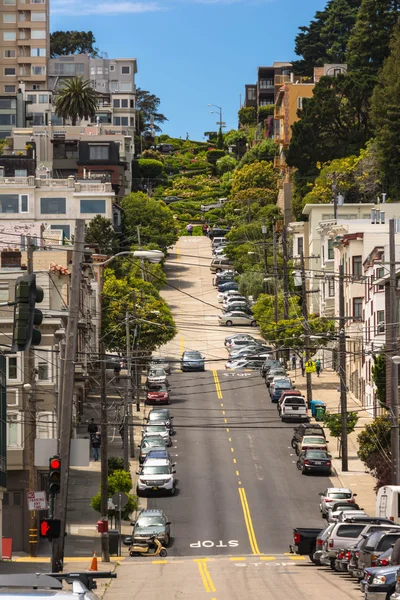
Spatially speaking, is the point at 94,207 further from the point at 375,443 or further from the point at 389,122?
the point at 375,443

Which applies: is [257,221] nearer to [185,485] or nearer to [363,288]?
[363,288]

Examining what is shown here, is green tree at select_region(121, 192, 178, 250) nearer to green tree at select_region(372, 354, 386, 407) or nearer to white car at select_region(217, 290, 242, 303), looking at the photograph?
white car at select_region(217, 290, 242, 303)

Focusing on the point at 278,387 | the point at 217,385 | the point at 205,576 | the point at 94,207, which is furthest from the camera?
the point at 94,207

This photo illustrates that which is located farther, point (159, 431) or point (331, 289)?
point (331, 289)

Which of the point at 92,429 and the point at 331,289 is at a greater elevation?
the point at 331,289

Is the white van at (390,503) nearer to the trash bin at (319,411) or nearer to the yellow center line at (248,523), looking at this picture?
the yellow center line at (248,523)

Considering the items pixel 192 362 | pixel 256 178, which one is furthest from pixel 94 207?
pixel 256 178

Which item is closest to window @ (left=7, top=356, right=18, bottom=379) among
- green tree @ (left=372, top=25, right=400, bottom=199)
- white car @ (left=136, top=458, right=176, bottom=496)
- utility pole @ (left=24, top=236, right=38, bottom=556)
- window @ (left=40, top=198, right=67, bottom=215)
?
utility pole @ (left=24, top=236, right=38, bottom=556)

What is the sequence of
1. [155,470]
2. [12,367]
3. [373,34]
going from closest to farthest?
[12,367] → [155,470] → [373,34]
